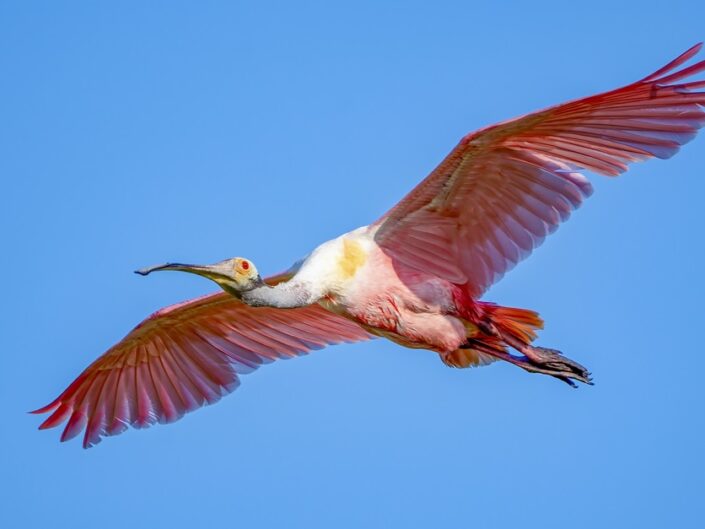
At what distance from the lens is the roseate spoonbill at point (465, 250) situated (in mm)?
11055

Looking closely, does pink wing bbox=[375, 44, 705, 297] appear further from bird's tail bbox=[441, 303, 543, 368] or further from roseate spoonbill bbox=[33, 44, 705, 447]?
bird's tail bbox=[441, 303, 543, 368]

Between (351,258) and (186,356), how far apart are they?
8.97 feet

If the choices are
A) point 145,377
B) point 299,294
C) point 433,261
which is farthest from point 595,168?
point 145,377

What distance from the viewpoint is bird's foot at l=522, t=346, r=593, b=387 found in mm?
12164

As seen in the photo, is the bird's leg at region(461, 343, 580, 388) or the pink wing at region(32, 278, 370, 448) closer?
the bird's leg at region(461, 343, 580, 388)

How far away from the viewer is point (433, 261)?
12141mm

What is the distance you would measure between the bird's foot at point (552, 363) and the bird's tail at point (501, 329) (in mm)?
116

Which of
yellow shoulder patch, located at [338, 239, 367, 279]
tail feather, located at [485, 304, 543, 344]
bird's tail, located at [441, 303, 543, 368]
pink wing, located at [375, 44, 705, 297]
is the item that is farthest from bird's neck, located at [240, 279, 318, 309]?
tail feather, located at [485, 304, 543, 344]

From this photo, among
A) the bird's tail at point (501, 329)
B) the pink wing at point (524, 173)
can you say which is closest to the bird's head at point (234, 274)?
the pink wing at point (524, 173)

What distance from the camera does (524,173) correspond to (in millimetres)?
11516

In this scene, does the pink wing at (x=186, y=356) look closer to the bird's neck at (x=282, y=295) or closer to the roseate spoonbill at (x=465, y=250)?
the roseate spoonbill at (x=465, y=250)

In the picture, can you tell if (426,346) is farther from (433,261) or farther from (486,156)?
(486,156)

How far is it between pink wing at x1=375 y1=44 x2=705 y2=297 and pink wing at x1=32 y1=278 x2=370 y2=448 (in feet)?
6.07

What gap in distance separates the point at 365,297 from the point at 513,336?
1.37m
